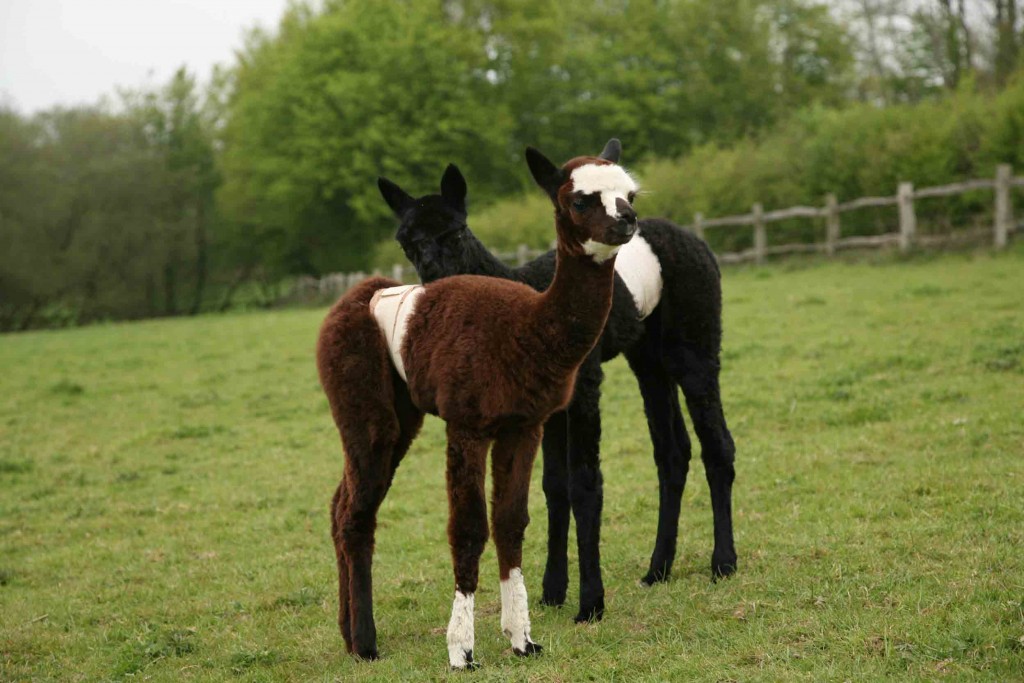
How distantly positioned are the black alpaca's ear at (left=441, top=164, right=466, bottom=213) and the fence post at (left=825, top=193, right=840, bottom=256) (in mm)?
19729

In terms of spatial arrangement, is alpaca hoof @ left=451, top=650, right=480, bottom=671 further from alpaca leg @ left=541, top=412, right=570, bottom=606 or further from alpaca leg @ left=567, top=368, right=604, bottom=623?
alpaca leg @ left=541, top=412, right=570, bottom=606

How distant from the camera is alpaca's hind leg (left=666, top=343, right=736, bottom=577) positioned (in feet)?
19.6

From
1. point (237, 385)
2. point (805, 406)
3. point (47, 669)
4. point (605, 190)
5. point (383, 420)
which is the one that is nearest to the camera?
point (605, 190)

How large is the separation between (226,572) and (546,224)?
2582 cm

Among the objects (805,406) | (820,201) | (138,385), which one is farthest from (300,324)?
(805,406)

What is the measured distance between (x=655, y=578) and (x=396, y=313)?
92.4 inches

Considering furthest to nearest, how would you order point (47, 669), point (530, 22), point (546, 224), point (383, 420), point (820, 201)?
point (530, 22) → point (546, 224) → point (820, 201) → point (47, 669) → point (383, 420)

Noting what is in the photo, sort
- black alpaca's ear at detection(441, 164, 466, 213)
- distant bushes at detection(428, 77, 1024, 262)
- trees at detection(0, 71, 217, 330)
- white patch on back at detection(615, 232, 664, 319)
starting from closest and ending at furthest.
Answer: black alpaca's ear at detection(441, 164, 466, 213), white patch on back at detection(615, 232, 664, 319), distant bushes at detection(428, 77, 1024, 262), trees at detection(0, 71, 217, 330)

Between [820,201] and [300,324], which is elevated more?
[820,201]

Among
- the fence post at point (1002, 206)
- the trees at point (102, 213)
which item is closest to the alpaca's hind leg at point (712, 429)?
the fence post at point (1002, 206)

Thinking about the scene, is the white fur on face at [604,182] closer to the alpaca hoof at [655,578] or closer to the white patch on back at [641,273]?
the white patch on back at [641,273]

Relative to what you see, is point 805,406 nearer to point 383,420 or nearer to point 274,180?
point 383,420

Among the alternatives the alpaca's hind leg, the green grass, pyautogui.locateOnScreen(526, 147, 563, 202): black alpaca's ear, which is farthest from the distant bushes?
pyautogui.locateOnScreen(526, 147, 563, 202): black alpaca's ear

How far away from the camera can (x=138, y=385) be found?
58.0 ft
